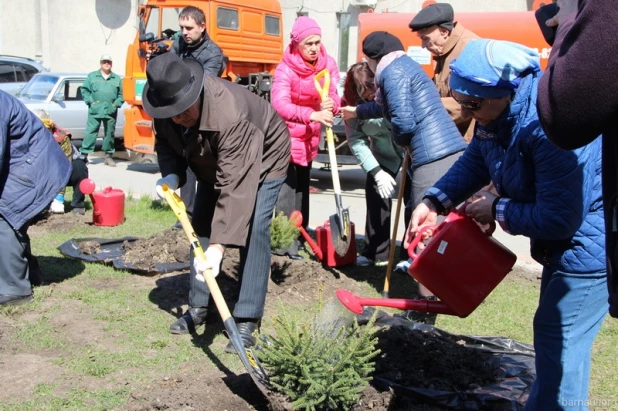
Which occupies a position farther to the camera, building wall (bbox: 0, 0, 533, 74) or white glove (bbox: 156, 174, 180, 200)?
building wall (bbox: 0, 0, 533, 74)

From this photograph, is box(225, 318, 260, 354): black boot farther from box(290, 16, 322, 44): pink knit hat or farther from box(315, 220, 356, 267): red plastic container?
box(290, 16, 322, 44): pink knit hat

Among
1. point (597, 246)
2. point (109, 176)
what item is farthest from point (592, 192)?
point (109, 176)

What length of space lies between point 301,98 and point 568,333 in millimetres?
3722

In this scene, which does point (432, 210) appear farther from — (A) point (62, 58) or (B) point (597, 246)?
(A) point (62, 58)

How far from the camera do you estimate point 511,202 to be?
254 centimetres

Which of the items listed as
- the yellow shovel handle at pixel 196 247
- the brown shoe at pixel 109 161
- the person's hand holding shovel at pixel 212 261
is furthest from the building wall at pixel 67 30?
the person's hand holding shovel at pixel 212 261

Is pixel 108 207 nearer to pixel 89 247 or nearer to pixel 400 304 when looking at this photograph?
pixel 89 247

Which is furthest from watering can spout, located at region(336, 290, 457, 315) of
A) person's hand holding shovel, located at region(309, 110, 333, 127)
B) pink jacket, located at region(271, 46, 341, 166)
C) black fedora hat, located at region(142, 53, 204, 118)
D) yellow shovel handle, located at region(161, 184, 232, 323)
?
pink jacket, located at region(271, 46, 341, 166)

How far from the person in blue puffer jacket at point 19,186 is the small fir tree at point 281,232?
1542 mm

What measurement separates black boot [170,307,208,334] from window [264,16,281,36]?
908cm

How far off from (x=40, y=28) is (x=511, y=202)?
2198cm

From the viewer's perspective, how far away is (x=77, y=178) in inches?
286

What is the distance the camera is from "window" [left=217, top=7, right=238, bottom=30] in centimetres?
1129

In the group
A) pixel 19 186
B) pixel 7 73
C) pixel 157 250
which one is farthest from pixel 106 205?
pixel 7 73
